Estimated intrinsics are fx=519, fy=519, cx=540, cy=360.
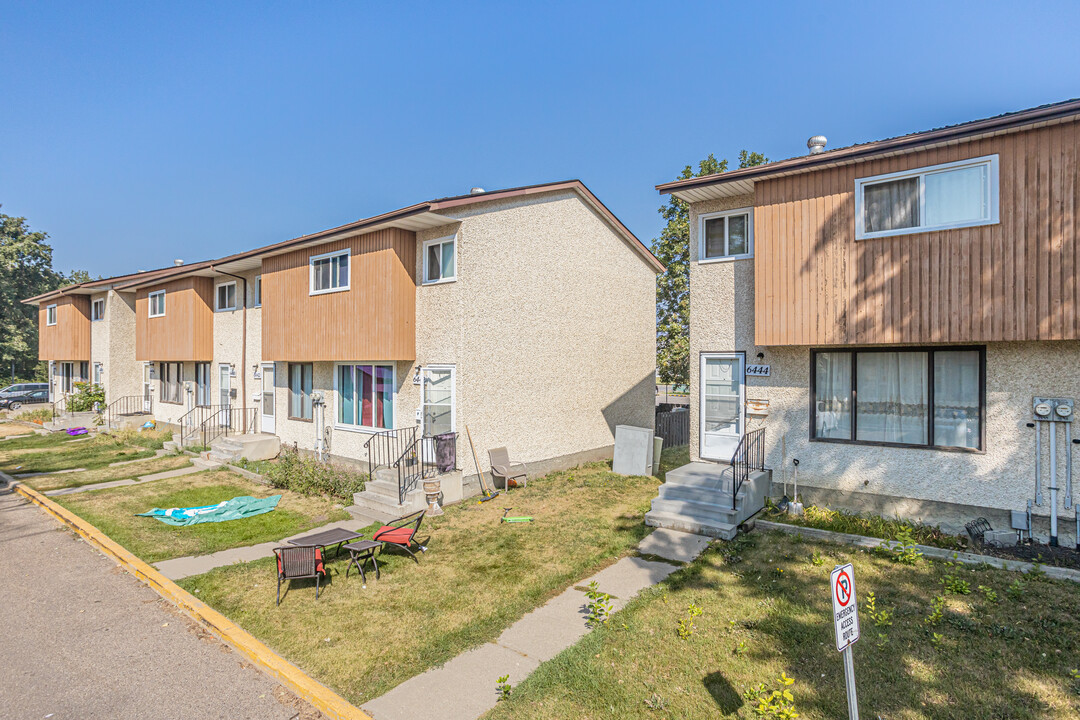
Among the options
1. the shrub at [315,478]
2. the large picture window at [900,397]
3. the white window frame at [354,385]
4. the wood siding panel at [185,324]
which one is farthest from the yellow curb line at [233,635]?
the wood siding panel at [185,324]

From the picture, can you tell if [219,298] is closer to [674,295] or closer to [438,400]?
[438,400]

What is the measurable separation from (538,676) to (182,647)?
4.20 metres

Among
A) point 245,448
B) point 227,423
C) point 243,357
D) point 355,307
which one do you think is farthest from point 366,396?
point 227,423

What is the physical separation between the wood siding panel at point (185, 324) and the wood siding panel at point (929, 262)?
780 inches

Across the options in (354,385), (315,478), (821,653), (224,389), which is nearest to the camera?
(821,653)

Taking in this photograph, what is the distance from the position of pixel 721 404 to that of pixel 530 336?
512cm

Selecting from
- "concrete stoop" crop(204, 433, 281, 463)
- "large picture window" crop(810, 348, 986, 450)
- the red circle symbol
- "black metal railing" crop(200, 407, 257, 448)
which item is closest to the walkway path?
the red circle symbol

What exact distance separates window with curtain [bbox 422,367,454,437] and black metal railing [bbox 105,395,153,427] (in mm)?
19309

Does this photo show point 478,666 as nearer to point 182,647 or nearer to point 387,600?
point 387,600

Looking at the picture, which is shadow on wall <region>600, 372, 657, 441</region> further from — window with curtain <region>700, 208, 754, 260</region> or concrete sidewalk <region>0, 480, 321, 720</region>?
concrete sidewalk <region>0, 480, 321, 720</region>

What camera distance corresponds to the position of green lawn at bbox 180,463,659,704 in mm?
5613

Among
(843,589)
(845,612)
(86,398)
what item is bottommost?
(86,398)

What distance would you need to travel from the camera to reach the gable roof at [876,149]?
7.34m

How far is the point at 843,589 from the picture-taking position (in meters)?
3.63
